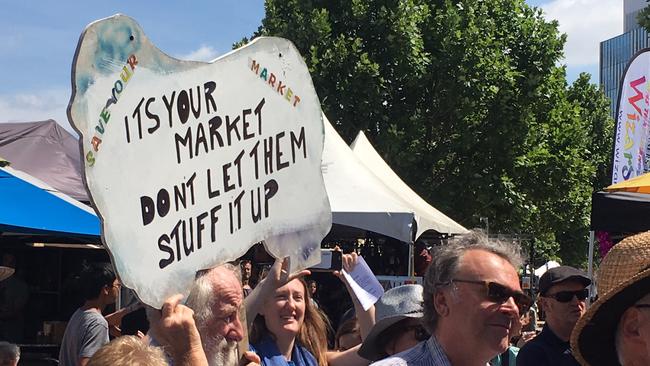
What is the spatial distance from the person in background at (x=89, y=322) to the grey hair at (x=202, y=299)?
2.71 metres

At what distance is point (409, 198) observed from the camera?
12234 mm

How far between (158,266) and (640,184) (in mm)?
4321

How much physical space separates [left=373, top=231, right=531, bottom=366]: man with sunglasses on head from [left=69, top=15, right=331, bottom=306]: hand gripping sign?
25.4 inches

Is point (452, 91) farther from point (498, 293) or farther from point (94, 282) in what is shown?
point (498, 293)

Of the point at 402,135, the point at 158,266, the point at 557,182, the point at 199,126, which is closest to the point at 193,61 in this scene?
the point at 199,126

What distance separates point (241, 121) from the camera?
304 cm

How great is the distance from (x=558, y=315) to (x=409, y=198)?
740cm

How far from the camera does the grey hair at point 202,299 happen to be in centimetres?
301

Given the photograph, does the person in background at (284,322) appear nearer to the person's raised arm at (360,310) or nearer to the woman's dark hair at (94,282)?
the person's raised arm at (360,310)

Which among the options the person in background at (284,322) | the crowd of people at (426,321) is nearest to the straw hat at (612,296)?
the crowd of people at (426,321)

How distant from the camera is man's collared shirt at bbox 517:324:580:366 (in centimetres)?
456

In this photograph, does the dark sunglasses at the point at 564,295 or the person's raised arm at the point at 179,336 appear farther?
the dark sunglasses at the point at 564,295

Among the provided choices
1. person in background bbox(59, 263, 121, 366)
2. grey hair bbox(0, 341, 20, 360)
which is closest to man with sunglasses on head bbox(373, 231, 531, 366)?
person in background bbox(59, 263, 121, 366)

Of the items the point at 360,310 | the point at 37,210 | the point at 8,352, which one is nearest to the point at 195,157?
the point at 360,310
